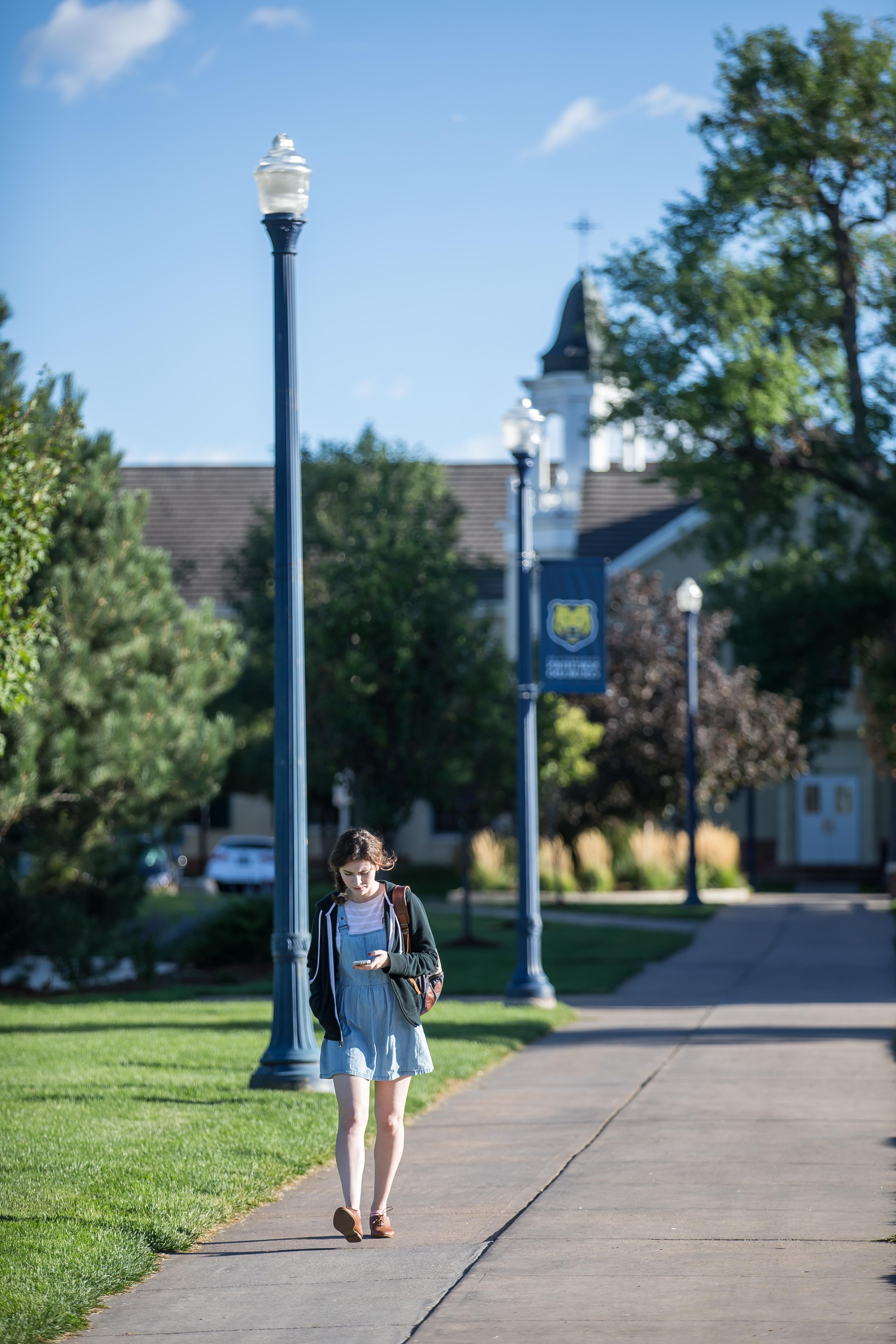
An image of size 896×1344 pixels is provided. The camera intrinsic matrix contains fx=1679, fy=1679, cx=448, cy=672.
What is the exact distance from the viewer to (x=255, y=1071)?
32.8 ft

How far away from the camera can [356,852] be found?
645 cm

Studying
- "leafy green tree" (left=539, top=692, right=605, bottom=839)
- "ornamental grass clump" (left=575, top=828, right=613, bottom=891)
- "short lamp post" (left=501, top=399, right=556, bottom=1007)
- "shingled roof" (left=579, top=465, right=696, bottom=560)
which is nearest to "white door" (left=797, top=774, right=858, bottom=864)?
"shingled roof" (left=579, top=465, right=696, bottom=560)

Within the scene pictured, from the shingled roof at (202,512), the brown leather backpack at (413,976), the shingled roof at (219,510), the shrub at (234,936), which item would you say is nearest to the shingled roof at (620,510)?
the shingled roof at (219,510)

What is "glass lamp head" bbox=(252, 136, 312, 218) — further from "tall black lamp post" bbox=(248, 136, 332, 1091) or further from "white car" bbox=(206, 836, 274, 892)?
"white car" bbox=(206, 836, 274, 892)

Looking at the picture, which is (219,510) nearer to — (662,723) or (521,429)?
(662,723)

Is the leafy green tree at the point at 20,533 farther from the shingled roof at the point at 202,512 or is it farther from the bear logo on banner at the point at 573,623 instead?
the shingled roof at the point at 202,512

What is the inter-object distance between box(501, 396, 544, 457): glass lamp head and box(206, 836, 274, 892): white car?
19.7 m

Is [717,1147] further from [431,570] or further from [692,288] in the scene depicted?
[692,288]

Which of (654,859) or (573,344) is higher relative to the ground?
(573,344)

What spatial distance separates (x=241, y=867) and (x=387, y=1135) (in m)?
27.6

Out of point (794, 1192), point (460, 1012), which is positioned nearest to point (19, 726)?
point (460, 1012)

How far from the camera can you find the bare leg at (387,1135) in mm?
6582

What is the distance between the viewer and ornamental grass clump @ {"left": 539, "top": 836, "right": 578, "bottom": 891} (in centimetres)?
3095

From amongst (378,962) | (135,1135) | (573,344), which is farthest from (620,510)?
(378,962)
